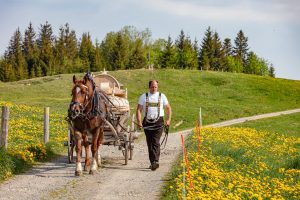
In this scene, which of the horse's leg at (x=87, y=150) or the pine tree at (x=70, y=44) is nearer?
the horse's leg at (x=87, y=150)

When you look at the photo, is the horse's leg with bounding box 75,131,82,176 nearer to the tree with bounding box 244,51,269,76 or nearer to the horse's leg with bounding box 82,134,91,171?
the horse's leg with bounding box 82,134,91,171

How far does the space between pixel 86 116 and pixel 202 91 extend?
56.8 meters

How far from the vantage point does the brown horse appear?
12844 millimetres

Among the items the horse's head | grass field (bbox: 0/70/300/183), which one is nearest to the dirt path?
the horse's head

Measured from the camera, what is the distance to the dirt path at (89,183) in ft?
35.0

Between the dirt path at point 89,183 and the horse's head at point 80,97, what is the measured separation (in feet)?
5.92

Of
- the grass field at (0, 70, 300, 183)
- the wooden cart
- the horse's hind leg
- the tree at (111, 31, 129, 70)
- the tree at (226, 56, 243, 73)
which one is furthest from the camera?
the tree at (226, 56, 243, 73)

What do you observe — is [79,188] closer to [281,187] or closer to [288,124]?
[281,187]

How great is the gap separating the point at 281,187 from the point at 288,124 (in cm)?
3411

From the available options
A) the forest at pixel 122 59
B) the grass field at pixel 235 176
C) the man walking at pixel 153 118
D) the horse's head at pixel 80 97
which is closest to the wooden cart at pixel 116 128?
the man walking at pixel 153 118

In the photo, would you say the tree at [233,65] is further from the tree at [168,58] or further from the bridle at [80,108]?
the bridle at [80,108]

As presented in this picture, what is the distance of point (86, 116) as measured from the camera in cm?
1321

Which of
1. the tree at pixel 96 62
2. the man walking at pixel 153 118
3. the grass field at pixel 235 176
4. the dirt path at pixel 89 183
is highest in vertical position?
the tree at pixel 96 62

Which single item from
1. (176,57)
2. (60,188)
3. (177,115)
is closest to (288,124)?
(177,115)
